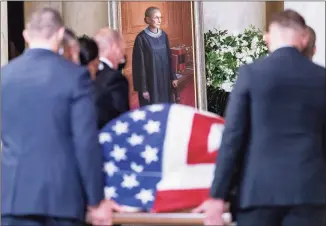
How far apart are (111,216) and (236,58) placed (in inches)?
136

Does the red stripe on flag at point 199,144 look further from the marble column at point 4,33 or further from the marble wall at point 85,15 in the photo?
the marble wall at point 85,15

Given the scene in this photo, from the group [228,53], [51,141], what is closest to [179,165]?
[51,141]

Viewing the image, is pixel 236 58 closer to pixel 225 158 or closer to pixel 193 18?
pixel 193 18

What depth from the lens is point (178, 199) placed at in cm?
354

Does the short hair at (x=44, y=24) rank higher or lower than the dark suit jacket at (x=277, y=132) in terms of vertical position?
higher

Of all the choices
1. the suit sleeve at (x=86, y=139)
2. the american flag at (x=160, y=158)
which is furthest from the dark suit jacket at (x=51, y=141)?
the american flag at (x=160, y=158)

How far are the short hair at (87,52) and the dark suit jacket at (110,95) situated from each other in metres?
0.09

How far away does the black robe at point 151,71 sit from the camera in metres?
6.72

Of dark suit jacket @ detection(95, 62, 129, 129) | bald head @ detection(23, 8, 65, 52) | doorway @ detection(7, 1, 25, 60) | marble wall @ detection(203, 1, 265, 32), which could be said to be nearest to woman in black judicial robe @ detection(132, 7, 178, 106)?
marble wall @ detection(203, 1, 265, 32)

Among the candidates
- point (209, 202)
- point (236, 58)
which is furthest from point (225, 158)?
point (236, 58)

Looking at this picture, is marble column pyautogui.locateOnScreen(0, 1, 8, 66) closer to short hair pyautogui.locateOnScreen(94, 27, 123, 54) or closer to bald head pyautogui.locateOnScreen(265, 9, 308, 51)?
short hair pyautogui.locateOnScreen(94, 27, 123, 54)

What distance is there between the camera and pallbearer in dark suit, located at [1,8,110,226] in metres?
3.19

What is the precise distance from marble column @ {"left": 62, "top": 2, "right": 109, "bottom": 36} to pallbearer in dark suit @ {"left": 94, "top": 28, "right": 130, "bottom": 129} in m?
2.98

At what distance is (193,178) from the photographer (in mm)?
3551
